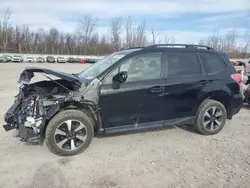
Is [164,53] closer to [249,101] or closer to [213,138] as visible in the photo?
[213,138]

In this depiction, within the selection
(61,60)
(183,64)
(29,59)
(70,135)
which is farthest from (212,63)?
(29,59)

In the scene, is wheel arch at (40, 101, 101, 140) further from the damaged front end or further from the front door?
the front door

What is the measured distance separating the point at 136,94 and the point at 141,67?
0.54 metres

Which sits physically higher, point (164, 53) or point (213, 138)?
point (164, 53)

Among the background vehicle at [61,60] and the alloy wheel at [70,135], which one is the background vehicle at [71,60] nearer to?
the background vehicle at [61,60]

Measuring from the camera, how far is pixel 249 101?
7.94 m

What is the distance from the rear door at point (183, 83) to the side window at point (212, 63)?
0.47 ft

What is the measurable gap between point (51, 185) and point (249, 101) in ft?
22.5

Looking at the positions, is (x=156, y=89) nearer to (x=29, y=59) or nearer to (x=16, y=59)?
(x=16, y=59)

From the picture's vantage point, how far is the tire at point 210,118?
5.20 metres

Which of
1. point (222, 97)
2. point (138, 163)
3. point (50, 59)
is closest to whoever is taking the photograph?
point (138, 163)

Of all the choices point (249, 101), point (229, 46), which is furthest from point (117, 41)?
point (249, 101)

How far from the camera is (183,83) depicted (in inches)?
195

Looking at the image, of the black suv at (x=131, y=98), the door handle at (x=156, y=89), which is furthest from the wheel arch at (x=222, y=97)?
the door handle at (x=156, y=89)
